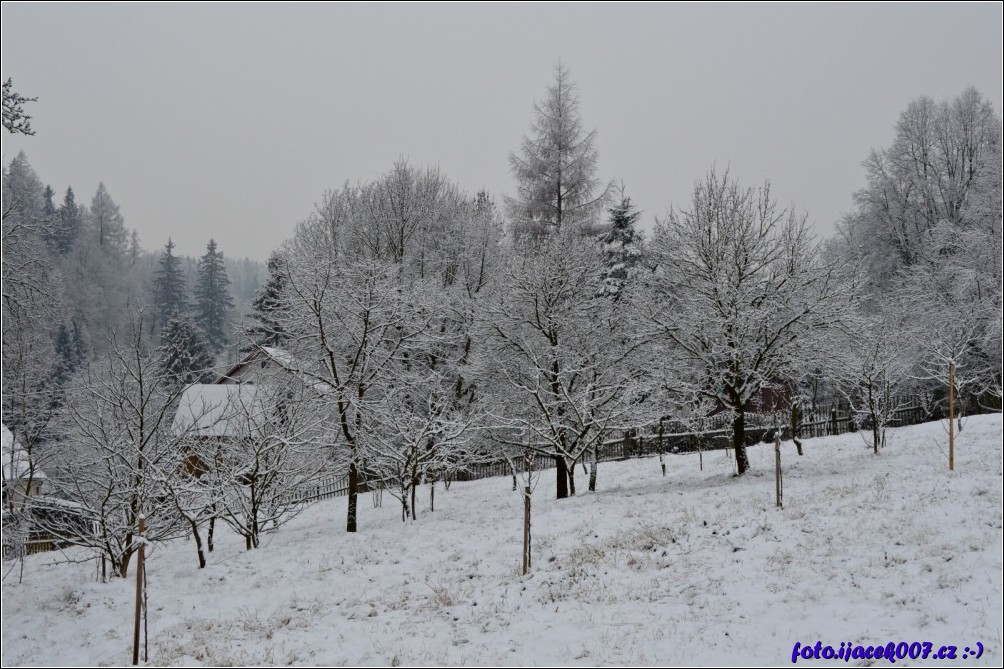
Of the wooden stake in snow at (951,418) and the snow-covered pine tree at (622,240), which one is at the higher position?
the snow-covered pine tree at (622,240)

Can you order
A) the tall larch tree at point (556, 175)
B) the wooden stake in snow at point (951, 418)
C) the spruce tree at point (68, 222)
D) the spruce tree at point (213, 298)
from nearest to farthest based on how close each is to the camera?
the wooden stake in snow at point (951, 418)
the tall larch tree at point (556, 175)
the spruce tree at point (68, 222)
the spruce tree at point (213, 298)

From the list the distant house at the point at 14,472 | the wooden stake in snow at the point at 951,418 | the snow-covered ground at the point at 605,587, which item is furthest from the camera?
the distant house at the point at 14,472

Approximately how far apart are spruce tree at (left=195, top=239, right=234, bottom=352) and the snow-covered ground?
53708 millimetres

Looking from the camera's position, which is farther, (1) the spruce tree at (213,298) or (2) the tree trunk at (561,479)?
(1) the spruce tree at (213,298)

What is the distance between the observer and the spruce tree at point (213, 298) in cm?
6444

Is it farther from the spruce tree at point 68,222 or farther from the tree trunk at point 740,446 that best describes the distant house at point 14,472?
the spruce tree at point 68,222

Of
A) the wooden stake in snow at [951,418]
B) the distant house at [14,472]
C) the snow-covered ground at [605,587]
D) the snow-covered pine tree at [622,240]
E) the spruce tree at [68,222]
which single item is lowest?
the snow-covered ground at [605,587]

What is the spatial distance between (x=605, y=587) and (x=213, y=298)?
67.9 m

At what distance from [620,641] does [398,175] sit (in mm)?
23769

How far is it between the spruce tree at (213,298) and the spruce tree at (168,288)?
6.75ft

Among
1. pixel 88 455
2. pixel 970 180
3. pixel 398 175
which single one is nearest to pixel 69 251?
pixel 398 175

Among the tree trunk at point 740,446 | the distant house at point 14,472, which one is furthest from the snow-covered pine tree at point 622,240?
the distant house at point 14,472

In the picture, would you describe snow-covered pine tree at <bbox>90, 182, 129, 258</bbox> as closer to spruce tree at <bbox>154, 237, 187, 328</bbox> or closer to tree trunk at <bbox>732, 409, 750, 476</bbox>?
spruce tree at <bbox>154, 237, 187, 328</bbox>

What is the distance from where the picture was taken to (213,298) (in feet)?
219
